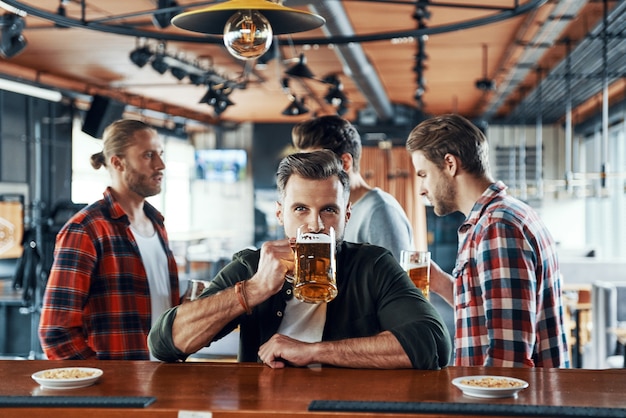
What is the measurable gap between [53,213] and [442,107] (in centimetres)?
927

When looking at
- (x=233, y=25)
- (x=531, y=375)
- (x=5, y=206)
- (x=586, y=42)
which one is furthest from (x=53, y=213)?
(x=531, y=375)

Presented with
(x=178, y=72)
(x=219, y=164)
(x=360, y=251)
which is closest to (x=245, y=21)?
(x=360, y=251)

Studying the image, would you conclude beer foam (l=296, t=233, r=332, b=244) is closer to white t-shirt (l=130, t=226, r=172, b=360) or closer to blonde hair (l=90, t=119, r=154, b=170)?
white t-shirt (l=130, t=226, r=172, b=360)

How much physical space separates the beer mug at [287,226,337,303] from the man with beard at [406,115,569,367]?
596 mm

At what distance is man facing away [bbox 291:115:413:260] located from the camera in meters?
3.32

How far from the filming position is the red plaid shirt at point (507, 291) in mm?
2379

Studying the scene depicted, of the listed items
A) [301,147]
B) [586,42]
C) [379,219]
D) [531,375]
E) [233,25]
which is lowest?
[531,375]

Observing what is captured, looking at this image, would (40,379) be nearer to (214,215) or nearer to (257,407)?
(257,407)

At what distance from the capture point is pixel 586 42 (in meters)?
8.06

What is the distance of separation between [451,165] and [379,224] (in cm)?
67

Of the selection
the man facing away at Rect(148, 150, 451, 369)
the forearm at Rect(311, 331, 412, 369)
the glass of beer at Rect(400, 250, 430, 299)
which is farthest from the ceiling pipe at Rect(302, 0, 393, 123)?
the forearm at Rect(311, 331, 412, 369)

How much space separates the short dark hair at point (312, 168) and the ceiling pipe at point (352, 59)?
3.39 meters

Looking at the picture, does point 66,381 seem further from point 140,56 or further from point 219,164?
point 219,164

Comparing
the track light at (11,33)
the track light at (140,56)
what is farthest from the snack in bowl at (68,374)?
the track light at (140,56)
